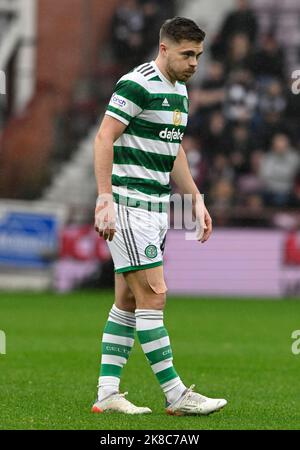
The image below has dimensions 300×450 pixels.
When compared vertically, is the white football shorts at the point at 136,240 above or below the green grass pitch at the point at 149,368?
above

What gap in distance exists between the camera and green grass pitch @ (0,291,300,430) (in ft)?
21.8

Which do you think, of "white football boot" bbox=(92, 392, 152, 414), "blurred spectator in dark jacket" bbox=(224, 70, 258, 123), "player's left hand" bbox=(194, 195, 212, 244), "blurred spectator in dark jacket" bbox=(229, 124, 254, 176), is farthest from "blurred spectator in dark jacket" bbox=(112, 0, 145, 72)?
"white football boot" bbox=(92, 392, 152, 414)

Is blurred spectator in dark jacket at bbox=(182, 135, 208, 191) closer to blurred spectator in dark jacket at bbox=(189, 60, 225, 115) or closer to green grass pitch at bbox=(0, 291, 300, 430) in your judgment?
blurred spectator in dark jacket at bbox=(189, 60, 225, 115)

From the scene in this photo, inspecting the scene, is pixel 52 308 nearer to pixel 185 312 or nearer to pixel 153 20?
pixel 185 312

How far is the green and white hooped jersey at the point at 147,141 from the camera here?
6.80 meters

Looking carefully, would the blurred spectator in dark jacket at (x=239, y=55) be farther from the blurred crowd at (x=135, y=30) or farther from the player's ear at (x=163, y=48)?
the player's ear at (x=163, y=48)

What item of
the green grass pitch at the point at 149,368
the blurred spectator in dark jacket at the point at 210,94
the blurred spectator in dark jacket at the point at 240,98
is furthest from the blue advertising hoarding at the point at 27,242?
the blurred spectator in dark jacket at the point at 240,98

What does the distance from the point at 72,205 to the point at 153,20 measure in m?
4.43

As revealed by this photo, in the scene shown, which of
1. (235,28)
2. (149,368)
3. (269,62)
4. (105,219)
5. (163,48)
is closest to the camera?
(105,219)

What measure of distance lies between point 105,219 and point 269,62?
607 inches

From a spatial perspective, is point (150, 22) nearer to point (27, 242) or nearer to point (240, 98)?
point (240, 98)

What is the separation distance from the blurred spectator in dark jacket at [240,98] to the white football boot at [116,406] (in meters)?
14.4

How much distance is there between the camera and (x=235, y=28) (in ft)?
72.9

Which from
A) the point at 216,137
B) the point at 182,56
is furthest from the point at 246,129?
the point at 182,56
